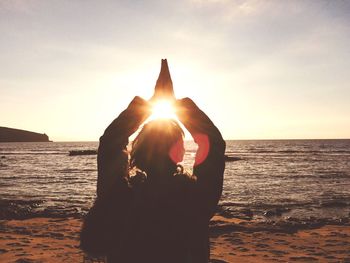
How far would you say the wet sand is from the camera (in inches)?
331

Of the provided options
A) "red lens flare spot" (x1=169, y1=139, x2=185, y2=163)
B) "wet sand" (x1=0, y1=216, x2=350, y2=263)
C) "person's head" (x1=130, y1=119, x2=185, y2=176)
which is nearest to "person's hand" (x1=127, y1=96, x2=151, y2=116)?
"person's head" (x1=130, y1=119, x2=185, y2=176)

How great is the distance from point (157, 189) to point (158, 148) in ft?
0.70

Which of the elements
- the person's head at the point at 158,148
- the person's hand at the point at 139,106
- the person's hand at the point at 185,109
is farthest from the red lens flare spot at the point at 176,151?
the person's hand at the point at 139,106

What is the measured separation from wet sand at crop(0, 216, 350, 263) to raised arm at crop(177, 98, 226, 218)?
22.5 ft

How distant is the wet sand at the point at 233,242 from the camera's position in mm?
8414

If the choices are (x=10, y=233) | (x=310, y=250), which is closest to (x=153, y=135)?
(x=310, y=250)

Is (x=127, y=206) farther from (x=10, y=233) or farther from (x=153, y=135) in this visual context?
(x=10, y=233)

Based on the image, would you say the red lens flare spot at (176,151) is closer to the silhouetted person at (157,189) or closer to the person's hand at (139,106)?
the silhouetted person at (157,189)

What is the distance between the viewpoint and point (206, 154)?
73.0 inches

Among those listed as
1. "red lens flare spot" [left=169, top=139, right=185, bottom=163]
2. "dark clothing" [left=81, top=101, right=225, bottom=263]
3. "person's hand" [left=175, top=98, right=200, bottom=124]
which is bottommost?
"dark clothing" [left=81, top=101, right=225, bottom=263]

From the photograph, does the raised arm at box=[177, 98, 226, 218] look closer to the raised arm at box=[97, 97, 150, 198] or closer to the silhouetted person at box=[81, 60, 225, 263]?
the silhouetted person at box=[81, 60, 225, 263]

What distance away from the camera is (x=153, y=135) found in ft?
6.07

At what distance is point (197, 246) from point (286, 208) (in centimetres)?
1586

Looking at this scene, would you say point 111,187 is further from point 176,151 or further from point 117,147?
point 176,151
